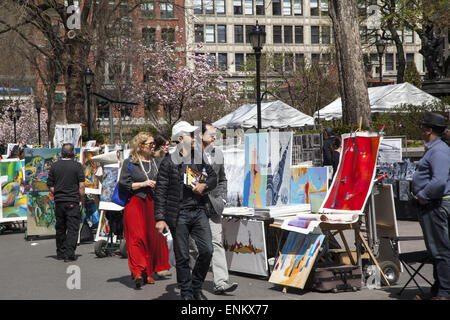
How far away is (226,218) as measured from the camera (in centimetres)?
962

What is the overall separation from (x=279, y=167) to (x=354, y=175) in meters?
1.71

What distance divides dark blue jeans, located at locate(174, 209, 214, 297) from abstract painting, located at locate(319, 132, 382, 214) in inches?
66.7

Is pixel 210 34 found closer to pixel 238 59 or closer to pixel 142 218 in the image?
pixel 238 59

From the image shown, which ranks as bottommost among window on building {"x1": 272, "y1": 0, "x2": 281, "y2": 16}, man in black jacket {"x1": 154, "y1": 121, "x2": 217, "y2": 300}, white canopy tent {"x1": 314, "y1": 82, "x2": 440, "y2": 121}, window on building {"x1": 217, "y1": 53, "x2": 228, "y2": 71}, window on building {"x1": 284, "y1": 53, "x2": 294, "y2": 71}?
man in black jacket {"x1": 154, "y1": 121, "x2": 217, "y2": 300}

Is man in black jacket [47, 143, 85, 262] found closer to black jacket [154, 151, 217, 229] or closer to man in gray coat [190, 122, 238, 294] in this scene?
man in gray coat [190, 122, 238, 294]

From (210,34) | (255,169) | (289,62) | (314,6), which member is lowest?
(255,169)

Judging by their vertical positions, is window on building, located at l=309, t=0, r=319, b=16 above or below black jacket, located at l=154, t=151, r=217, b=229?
above

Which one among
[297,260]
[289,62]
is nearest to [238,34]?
[289,62]

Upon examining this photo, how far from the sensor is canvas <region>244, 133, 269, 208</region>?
9750mm

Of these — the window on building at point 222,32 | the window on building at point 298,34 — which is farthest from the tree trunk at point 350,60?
the window on building at point 298,34

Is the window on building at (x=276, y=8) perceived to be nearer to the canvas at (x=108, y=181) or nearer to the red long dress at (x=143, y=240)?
the canvas at (x=108, y=181)

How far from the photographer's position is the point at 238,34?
7988cm

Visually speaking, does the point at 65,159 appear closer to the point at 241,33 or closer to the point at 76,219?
the point at 76,219

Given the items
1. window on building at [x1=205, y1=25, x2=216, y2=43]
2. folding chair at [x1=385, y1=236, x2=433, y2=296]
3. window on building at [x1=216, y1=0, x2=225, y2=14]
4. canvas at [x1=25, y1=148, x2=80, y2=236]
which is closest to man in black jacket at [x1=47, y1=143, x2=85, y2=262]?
canvas at [x1=25, y1=148, x2=80, y2=236]
